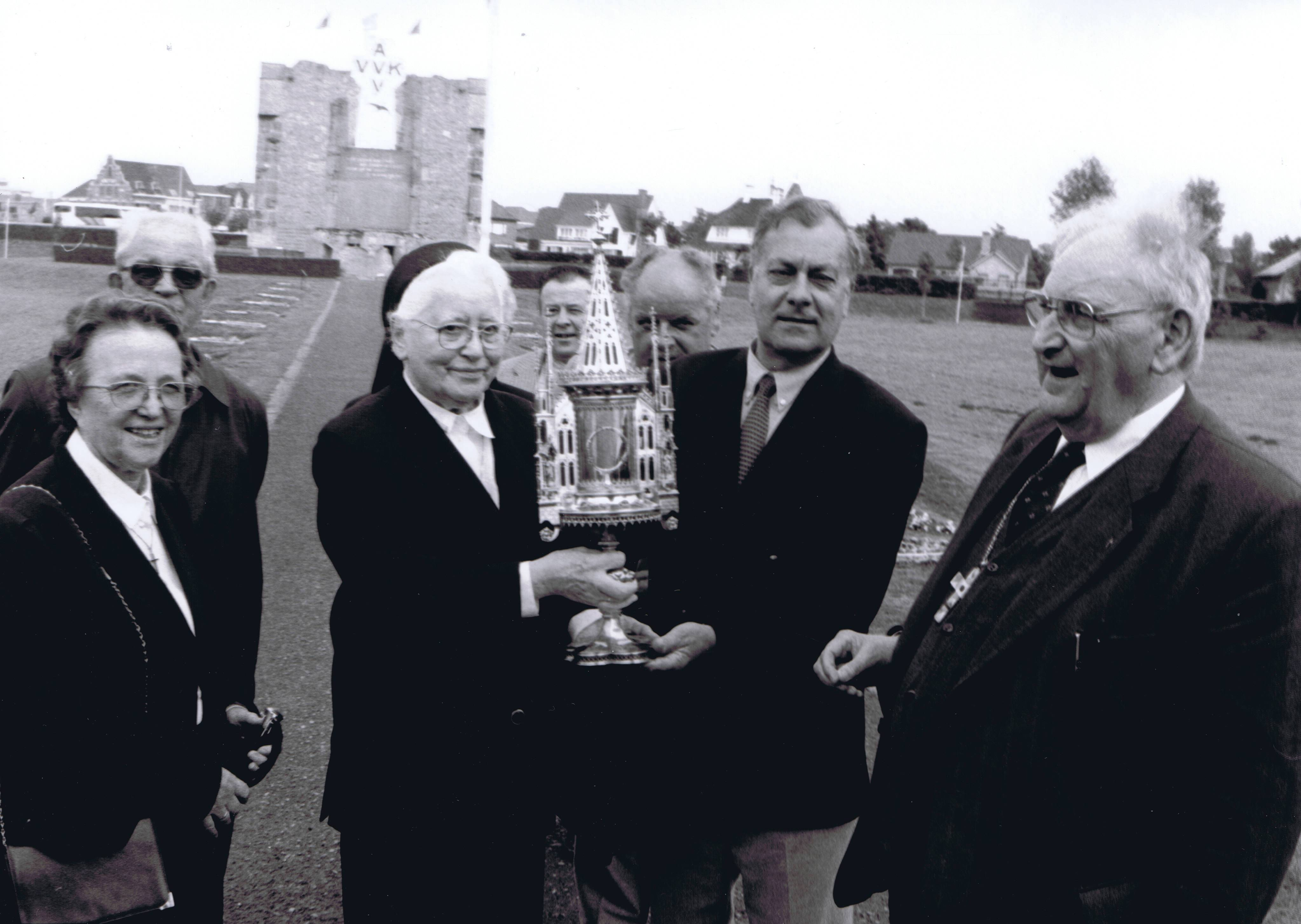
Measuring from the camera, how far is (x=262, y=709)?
132 inches

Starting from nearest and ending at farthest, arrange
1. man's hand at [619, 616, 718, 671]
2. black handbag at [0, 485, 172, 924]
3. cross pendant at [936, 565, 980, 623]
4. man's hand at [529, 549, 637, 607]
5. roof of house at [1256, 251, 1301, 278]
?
black handbag at [0, 485, 172, 924], cross pendant at [936, 565, 980, 623], man's hand at [529, 549, 637, 607], man's hand at [619, 616, 718, 671], roof of house at [1256, 251, 1301, 278]

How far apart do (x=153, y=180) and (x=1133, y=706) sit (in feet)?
370

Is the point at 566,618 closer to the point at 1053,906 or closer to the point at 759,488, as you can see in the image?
the point at 759,488

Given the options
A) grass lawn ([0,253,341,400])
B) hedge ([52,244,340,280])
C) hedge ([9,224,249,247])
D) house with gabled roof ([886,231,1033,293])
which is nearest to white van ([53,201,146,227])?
hedge ([9,224,249,247])

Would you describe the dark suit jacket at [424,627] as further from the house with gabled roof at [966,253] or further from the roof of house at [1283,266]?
the house with gabled roof at [966,253]

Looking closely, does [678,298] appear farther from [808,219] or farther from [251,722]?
[251,722]

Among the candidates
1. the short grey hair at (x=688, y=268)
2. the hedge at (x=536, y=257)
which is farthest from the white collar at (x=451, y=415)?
the hedge at (x=536, y=257)

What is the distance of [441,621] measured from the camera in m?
2.87

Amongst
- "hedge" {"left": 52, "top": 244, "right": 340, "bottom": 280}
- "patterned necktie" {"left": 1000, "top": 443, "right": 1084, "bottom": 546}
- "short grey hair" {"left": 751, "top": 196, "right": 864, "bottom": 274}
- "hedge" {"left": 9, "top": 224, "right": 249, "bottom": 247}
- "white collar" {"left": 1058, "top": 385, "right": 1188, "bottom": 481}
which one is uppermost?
"hedge" {"left": 9, "top": 224, "right": 249, "bottom": 247}

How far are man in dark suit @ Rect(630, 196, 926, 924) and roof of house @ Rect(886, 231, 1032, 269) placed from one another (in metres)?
77.2

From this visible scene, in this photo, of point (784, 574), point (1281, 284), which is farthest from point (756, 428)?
point (1281, 284)

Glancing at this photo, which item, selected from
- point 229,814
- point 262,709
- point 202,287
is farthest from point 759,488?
point 202,287

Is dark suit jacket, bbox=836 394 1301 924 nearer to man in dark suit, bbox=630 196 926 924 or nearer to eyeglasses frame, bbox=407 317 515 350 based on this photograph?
man in dark suit, bbox=630 196 926 924

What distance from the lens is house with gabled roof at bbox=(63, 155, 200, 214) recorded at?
78312mm
